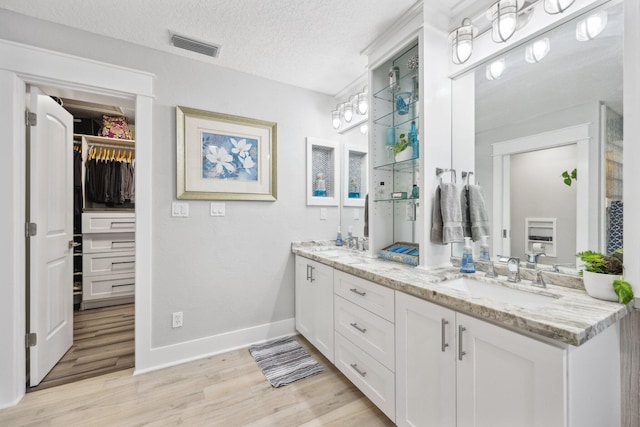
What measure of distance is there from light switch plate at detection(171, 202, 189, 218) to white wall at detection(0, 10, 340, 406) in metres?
0.04

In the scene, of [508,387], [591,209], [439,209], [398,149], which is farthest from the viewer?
[398,149]

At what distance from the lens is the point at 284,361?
86.4 inches

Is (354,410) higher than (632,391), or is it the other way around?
(632,391)

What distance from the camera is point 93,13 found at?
1.75 metres

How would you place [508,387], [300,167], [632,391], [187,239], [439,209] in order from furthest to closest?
[300,167]
[187,239]
[439,209]
[632,391]
[508,387]

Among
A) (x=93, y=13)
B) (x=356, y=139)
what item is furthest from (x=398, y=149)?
(x=93, y=13)

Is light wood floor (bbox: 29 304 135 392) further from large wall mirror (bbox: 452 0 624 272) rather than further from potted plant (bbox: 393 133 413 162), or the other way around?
large wall mirror (bbox: 452 0 624 272)

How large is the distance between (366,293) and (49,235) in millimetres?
2346

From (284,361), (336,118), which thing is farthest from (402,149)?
(284,361)

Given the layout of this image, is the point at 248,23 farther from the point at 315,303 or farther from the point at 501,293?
the point at 501,293

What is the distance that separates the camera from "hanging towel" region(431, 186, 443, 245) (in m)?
1.69

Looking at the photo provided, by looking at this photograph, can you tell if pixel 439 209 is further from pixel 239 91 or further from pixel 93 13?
pixel 93 13

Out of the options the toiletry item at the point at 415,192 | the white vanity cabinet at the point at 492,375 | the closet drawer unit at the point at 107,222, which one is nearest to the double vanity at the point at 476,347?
the white vanity cabinet at the point at 492,375

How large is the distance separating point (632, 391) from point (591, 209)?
30.4 inches
